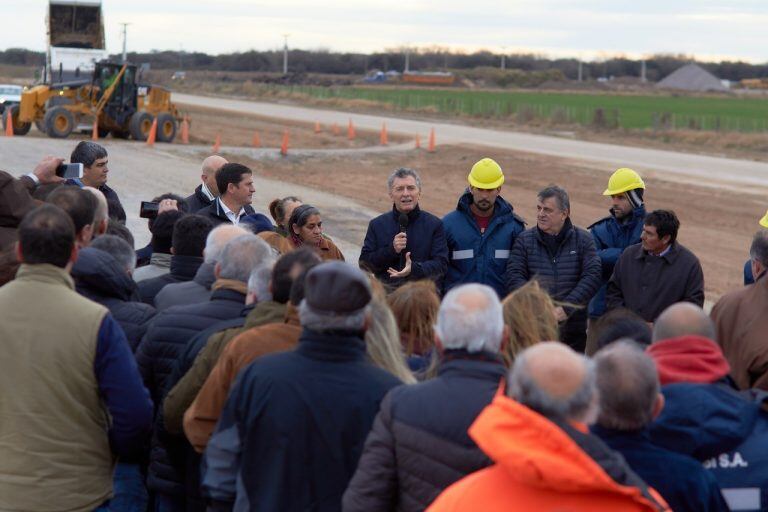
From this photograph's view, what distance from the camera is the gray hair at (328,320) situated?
4.01 meters

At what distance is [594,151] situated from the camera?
122 feet

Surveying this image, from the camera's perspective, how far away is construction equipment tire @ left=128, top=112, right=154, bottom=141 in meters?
34.6

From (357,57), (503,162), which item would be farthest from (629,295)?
(357,57)

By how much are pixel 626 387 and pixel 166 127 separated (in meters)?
32.9

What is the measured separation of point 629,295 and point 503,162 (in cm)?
2501

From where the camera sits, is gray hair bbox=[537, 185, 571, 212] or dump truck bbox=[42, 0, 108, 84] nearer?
gray hair bbox=[537, 185, 571, 212]

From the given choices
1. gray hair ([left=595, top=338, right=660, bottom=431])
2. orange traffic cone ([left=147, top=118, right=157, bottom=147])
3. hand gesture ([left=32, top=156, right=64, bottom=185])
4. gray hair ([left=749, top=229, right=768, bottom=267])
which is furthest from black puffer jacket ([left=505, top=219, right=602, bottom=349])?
orange traffic cone ([left=147, top=118, right=157, bottom=147])

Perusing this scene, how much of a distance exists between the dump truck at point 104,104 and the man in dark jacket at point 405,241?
2783cm

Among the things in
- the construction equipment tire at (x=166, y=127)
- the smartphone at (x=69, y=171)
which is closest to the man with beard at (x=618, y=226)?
the smartphone at (x=69, y=171)

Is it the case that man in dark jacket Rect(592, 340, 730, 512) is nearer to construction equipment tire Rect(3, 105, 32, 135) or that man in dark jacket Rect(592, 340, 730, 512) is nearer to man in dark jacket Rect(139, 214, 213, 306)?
man in dark jacket Rect(139, 214, 213, 306)

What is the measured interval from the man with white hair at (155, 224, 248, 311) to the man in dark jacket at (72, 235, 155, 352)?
0.18 m

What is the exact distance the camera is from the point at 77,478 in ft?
14.6

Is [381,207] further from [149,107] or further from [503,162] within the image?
[149,107]

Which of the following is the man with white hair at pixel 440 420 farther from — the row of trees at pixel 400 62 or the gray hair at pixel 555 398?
the row of trees at pixel 400 62
